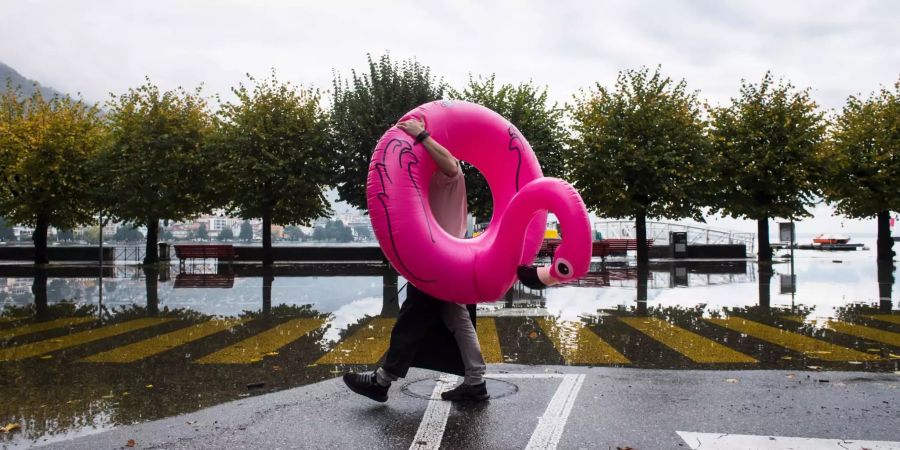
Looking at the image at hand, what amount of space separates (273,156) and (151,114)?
7369mm

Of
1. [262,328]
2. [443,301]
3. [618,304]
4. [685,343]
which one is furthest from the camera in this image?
[618,304]

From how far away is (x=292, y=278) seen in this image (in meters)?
24.6

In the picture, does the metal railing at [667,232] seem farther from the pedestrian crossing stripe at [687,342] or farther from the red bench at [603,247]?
the pedestrian crossing stripe at [687,342]

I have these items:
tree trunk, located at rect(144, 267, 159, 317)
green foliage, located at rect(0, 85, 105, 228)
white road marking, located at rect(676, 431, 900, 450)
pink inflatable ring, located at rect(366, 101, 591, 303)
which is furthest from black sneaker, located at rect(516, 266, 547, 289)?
green foliage, located at rect(0, 85, 105, 228)

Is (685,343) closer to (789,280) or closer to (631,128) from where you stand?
(789,280)

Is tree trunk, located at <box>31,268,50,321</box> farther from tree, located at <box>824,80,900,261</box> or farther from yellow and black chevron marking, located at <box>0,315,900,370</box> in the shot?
tree, located at <box>824,80,900,261</box>

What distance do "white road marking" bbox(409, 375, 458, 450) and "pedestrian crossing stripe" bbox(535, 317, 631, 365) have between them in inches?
97.3

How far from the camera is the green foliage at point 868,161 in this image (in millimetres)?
32062

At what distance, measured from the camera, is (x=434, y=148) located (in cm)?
608

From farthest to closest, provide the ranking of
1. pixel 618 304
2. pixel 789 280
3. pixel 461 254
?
pixel 789 280
pixel 618 304
pixel 461 254

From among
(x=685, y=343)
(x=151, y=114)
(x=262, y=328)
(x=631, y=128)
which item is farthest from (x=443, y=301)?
(x=151, y=114)

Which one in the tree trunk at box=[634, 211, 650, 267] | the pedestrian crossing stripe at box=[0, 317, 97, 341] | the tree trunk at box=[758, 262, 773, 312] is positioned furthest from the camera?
the tree trunk at box=[634, 211, 650, 267]

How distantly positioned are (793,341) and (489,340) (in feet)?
15.1

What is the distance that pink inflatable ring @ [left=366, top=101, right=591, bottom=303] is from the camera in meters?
5.43
